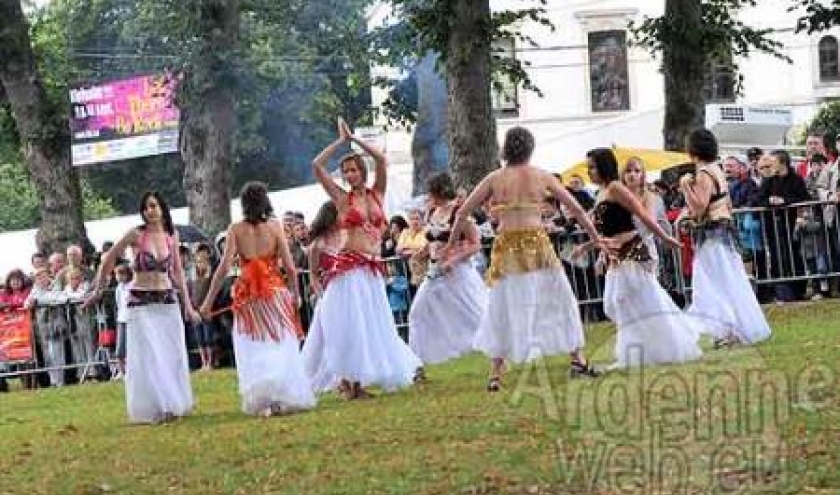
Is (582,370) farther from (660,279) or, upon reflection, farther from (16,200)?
(16,200)

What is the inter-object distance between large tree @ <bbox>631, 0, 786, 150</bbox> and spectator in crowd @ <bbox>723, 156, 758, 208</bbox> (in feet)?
15.3

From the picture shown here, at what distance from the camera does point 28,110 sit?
89.2ft

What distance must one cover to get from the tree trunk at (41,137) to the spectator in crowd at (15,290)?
120 inches

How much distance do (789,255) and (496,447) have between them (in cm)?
1196

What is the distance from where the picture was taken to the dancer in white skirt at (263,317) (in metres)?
13.8

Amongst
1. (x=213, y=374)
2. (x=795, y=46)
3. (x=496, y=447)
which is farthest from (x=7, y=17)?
(x=795, y=46)

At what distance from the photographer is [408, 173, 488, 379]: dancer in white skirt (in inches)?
663

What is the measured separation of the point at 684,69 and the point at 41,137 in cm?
1008

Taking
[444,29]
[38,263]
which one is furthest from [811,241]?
[38,263]

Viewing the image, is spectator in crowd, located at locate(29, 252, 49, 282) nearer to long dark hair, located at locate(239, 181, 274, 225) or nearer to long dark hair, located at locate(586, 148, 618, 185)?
long dark hair, located at locate(239, 181, 274, 225)

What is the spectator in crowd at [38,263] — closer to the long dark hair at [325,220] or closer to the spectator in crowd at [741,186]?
the spectator in crowd at [741,186]

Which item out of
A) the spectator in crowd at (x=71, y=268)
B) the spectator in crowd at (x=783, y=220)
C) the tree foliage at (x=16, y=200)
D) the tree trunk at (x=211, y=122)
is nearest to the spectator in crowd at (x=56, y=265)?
the spectator in crowd at (x=71, y=268)

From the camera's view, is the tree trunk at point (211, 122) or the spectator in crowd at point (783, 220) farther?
the tree trunk at point (211, 122)

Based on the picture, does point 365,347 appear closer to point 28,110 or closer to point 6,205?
point 28,110
